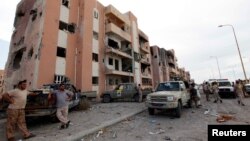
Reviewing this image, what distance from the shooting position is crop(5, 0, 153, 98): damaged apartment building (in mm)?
17938

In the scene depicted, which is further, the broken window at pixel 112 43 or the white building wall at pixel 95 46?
the broken window at pixel 112 43

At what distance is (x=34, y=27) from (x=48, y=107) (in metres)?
14.6

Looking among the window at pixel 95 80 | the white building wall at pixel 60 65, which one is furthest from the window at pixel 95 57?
the white building wall at pixel 60 65

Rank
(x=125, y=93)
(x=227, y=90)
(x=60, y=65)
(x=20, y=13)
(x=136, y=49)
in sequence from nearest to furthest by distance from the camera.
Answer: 1. (x=125, y=93)
2. (x=60, y=65)
3. (x=227, y=90)
4. (x=20, y=13)
5. (x=136, y=49)

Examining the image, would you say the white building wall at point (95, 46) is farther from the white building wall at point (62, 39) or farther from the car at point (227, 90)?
the car at point (227, 90)

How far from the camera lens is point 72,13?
22.3 meters

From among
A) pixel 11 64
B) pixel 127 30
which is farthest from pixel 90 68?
pixel 127 30

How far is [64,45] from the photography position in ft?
66.4

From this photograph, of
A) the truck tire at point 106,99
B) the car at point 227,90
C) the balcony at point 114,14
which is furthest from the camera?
A: the balcony at point 114,14

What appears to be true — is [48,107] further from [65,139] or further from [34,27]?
[34,27]

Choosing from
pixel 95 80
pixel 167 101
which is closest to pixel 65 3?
pixel 95 80

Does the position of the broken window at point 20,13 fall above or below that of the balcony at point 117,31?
above

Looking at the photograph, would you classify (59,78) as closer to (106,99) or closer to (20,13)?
(106,99)

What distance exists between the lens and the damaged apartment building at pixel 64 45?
17.9 meters
